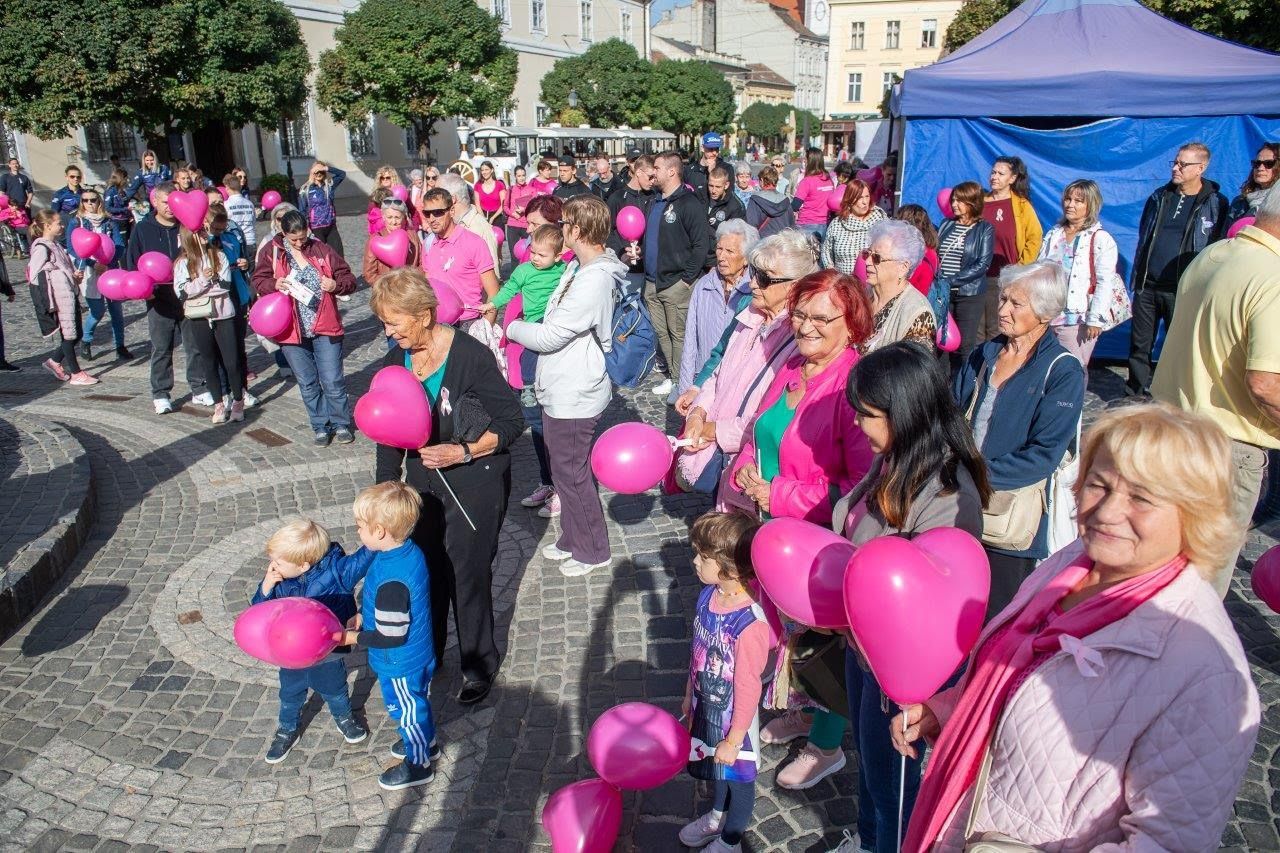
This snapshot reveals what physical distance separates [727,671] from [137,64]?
74.5 feet

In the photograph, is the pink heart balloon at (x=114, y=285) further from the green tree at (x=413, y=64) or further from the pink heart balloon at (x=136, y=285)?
the green tree at (x=413, y=64)

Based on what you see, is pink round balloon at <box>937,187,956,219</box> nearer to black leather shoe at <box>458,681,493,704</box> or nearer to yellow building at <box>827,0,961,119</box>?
black leather shoe at <box>458,681,493,704</box>

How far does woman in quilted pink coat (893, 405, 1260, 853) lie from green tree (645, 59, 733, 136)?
4637cm

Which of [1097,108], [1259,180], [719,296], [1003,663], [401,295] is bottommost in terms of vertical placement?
[1003,663]

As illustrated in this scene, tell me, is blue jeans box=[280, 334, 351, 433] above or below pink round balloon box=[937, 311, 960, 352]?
below

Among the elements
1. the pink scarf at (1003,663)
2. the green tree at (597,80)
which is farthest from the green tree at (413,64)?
the pink scarf at (1003,663)

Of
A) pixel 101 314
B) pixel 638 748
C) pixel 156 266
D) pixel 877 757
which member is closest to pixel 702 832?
pixel 638 748

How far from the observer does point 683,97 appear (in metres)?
47.0

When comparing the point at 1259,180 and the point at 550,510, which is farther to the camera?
the point at 1259,180

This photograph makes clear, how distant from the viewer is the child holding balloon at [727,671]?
8.73ft

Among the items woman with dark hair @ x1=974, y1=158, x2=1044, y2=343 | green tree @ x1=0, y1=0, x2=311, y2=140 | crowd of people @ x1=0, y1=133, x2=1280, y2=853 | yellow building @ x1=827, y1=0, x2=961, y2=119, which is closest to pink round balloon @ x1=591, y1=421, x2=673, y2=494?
crowd of people @ x1=0, y1=133, x2=1280, y2=853

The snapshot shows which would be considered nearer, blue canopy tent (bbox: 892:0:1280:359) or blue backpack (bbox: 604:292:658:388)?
blue backpack (bbox: 604:292:658:388)

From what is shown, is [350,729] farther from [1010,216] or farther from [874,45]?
[874,45]

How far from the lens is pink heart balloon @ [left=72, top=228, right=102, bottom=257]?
880cm
